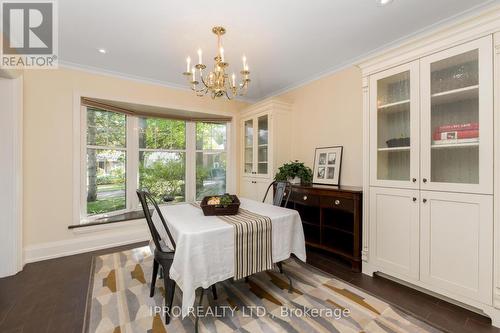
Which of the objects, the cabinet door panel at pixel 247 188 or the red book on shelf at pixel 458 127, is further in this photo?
the cabinet door panel at pixel 247 188

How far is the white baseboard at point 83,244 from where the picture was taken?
288cm

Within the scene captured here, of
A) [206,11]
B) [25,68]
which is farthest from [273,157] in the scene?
[25,68]

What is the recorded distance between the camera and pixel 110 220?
343 centimetres

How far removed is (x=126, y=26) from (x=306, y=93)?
2.64 m

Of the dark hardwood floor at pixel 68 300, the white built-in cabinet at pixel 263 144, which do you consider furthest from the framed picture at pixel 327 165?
the dark hardwood floor at pixel 68 300

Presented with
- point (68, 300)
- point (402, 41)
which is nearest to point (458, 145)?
point (402, 41)

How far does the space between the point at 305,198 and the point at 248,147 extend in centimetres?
172

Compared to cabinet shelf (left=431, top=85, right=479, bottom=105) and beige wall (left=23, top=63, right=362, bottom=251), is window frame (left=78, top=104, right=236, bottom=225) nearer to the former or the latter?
beige wall (left=23, top=63, right=362, bottom=251)

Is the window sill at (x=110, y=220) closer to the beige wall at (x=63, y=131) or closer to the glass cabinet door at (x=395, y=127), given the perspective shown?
the beige wall at (x=63, y=131)

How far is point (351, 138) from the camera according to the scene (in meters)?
3.09

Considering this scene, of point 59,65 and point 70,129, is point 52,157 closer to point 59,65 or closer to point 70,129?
point 70,129

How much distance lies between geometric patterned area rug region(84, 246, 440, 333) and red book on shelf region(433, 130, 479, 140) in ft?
4.96

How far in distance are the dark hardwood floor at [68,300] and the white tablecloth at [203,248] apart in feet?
3.03

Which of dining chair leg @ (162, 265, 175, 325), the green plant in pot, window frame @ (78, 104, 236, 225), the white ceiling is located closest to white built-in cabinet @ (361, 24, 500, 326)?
the white ceiling
